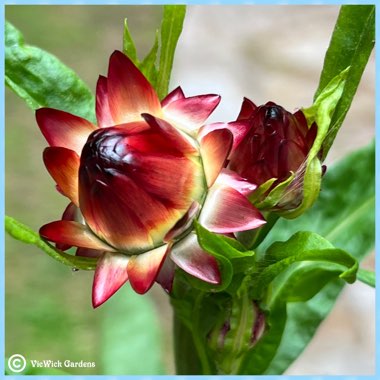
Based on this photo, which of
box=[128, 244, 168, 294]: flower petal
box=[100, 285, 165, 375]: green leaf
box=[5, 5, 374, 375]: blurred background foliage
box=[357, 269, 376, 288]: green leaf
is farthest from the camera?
box=[5, 5, 374, 375]: blurred background foliage

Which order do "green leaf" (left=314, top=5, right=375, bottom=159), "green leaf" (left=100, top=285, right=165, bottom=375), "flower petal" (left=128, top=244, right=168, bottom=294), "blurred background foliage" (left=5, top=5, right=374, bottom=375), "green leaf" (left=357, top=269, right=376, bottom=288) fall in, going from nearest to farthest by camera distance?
"flower petal" (left=128, top=244, right=168, bottom=294) → "green leaf" (left=314, top=5, right=375, bottom=159) → "green leaf" (left=357, top=269, right=376, bottom=288) → "green leaf" (left=100, top=285, right=165, bottom=375) → "blurred background foliage" (left=5, top=5, right=374, bottom=375)

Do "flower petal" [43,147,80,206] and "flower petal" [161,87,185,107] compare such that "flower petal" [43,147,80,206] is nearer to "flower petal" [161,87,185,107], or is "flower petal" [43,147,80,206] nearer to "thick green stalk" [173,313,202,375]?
"flower petal" [161,87,185,107]

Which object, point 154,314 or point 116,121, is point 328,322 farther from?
point 116,121

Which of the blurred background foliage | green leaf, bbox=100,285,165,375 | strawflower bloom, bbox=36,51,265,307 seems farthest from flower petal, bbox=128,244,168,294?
the blurred background foliage

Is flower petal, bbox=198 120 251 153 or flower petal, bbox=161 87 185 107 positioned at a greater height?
flower petal, bbox=161 87 185 107

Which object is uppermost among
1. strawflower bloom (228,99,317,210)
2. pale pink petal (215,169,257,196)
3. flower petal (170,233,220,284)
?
strawflower bloom (228,99,317,210)

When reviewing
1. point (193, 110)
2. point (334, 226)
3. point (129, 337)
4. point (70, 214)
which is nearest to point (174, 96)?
point (193, 110)
